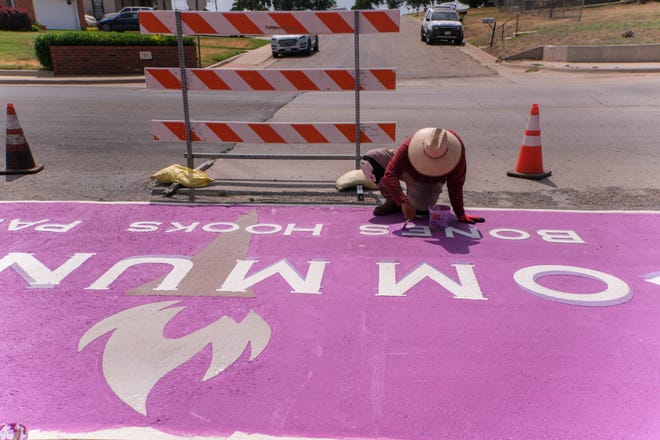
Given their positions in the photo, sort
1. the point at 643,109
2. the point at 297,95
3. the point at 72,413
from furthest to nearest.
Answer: the point at 297,95, the point at 643,109, the point at 72,413

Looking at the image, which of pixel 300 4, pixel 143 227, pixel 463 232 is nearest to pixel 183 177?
pixel 143 227

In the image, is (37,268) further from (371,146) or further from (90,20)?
(90,20)

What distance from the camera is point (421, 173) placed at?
17.5 ft

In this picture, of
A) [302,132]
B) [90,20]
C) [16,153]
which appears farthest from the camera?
[90,20]

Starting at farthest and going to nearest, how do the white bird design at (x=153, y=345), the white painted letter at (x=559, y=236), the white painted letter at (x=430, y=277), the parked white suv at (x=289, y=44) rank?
the parked white suv at (x=289, y=44)
the white painted letter at (x=559, y=236)
the white painted letter at (x=430, y=277)
the white bird design at (x=153, y=345)

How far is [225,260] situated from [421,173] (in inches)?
80.6

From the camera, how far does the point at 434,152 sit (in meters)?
5.03

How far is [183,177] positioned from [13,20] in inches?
1529

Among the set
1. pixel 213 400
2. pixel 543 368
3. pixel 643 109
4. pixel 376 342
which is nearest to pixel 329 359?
pixel 376 342

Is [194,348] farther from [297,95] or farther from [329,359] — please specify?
[297,95]

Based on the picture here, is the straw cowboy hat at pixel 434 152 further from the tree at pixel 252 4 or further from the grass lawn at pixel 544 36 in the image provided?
the tree at pixel 252 4

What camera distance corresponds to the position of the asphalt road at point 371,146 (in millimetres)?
6883

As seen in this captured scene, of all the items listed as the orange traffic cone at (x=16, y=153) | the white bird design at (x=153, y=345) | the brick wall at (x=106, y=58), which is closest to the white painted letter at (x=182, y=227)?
the white bird design at (x=153, y=345)

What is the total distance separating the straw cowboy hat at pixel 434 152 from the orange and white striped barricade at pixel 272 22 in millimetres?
2078
